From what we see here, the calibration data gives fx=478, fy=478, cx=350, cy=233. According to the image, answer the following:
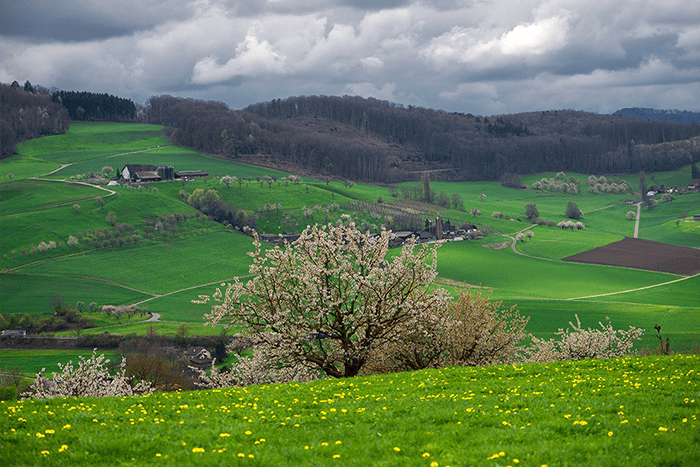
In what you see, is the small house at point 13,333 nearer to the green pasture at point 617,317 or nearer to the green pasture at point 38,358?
the green pasture at point 38,358

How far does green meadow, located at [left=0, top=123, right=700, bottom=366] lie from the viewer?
77.8 m

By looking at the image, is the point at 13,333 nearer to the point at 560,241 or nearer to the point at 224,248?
the point at 224,248

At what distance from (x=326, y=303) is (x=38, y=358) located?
188ft

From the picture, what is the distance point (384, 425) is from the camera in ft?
39.0

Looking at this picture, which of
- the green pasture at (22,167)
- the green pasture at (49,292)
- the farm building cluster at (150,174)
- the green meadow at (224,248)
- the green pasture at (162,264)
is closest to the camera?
the green meadow at (224,248)

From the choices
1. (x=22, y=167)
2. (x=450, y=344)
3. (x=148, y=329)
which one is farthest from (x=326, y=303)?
(x=22, y=167)

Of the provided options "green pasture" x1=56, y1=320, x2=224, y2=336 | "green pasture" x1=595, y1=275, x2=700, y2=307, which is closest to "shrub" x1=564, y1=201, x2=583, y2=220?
"green pasture" x1=595, y1=275, x2=700, y2=307

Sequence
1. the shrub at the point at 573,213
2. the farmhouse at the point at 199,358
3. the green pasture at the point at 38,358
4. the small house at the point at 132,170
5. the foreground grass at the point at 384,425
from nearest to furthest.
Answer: the foreground grass at the point at 384,425, the farmhouse at the point at 199,358, the green pasture at the point at 38,358, the shrub at the point at 573,213, the small house at the point at 132,170

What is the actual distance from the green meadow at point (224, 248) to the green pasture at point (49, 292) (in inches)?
12.6

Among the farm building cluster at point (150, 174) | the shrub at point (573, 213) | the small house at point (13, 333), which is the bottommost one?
the small house at point (13, 333)

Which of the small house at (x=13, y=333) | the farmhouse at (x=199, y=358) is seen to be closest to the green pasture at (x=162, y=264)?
the small house at (x=13, y=333)

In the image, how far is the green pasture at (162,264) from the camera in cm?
9362

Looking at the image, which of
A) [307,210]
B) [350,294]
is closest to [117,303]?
[307,210]

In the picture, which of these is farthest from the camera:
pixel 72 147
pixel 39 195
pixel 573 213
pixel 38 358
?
pixel 72 147
